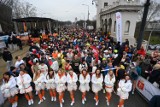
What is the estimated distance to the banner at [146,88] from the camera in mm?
5020

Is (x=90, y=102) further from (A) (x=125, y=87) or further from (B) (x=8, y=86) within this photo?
(B) (x=8, y=86)

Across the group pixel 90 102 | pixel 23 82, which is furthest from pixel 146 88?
pixel 23 82

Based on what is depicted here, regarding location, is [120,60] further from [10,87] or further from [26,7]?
[26,7]

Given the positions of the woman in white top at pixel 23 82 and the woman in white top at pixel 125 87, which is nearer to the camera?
the woman in white top at pixel 125 87

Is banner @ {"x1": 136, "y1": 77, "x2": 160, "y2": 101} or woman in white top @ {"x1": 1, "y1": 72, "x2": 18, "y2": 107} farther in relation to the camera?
banner @ {"x1": 136, "y1": 77, "x2": 160, "y2": 101}

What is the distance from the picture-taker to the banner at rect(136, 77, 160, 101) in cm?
502

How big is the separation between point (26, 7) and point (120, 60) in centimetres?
4132

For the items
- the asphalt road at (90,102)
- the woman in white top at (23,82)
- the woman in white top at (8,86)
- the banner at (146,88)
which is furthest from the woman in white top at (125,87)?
the woman in white top at (8,86)

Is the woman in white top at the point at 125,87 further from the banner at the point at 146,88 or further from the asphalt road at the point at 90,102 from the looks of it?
the banner at the point at 146,88

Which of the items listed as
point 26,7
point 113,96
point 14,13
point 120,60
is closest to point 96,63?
point 120,60

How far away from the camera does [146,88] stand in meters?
5.52

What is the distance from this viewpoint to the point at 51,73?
5199 millimetres

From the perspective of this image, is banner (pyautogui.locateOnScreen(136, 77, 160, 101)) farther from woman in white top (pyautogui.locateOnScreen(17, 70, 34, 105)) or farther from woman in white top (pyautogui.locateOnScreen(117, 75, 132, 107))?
woman in white top (pyautogui.locateOnScreen(17, 70, 34, 105))

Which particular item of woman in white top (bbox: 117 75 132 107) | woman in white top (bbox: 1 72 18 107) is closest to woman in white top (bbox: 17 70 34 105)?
woman in white top (bbox: 1 72 18 107)
